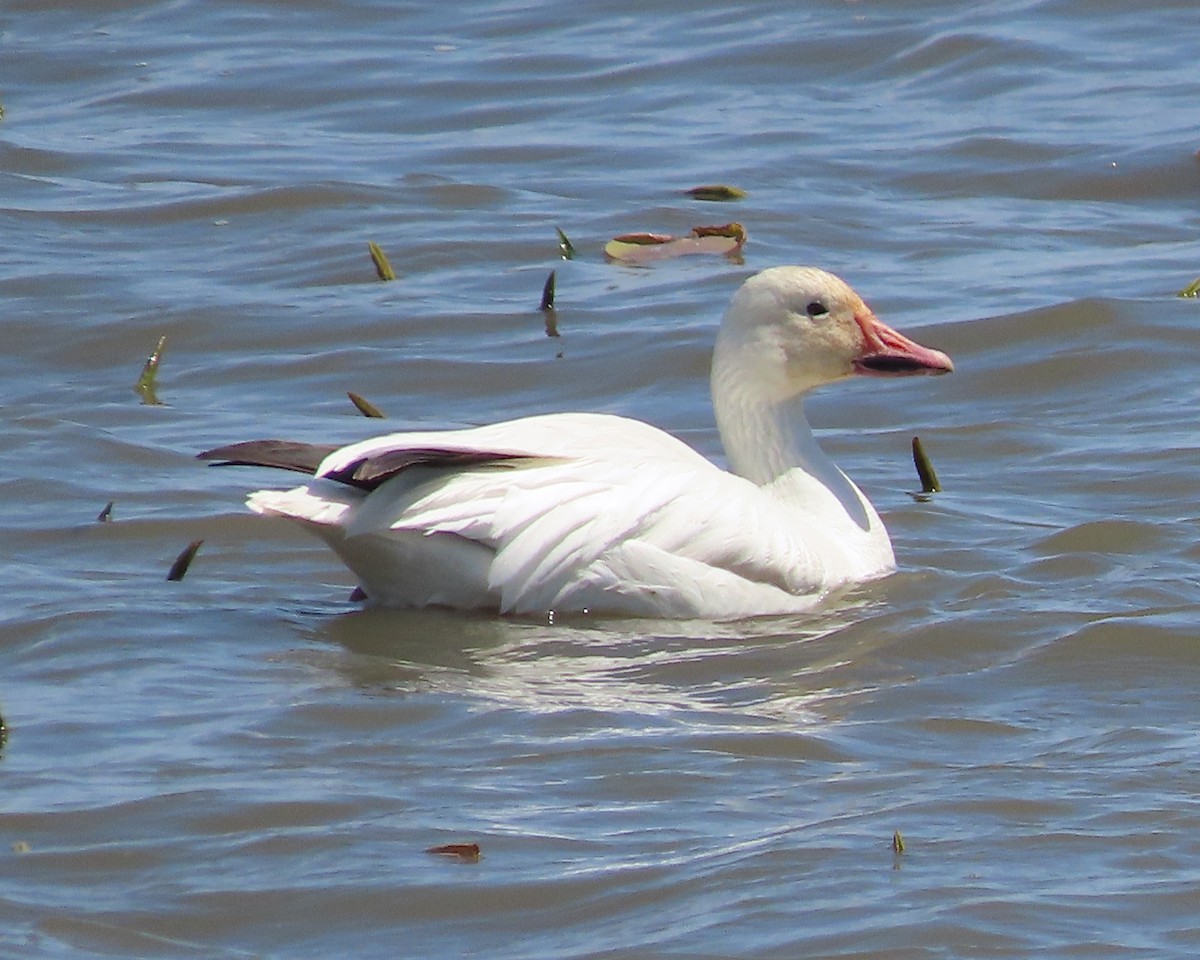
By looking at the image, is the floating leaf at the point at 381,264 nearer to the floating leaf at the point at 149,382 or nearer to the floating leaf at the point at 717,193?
the floating leaf at the point at 149,382

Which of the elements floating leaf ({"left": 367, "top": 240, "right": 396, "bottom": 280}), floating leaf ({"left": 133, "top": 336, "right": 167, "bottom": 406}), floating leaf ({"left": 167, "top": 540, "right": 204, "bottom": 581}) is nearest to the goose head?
floating leaf ({"left": 167, "top": 540, "right": 204, "bottom": 581})

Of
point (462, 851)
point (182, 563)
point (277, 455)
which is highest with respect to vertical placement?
point (277, 455)

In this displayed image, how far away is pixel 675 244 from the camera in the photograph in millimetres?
11156

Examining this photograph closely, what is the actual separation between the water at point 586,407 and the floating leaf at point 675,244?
0.16 meters

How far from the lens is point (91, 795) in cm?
536

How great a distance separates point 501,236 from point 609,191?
2.92ft

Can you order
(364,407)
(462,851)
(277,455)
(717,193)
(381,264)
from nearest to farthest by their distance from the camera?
(462,851), (277,455), (364,407), (381,264), (717,193)

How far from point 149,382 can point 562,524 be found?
3.01m

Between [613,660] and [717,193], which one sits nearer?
[613,660]

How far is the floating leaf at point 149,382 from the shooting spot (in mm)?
9211

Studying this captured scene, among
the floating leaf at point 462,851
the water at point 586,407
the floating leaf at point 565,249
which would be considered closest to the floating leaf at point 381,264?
the water at point 586,407

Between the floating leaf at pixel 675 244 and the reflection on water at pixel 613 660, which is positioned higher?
the floating leaf at pixel 675 244

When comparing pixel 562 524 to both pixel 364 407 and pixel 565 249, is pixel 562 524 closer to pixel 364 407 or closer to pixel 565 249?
pixel 364 407

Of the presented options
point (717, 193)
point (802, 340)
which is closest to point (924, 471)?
point (802, 340)
